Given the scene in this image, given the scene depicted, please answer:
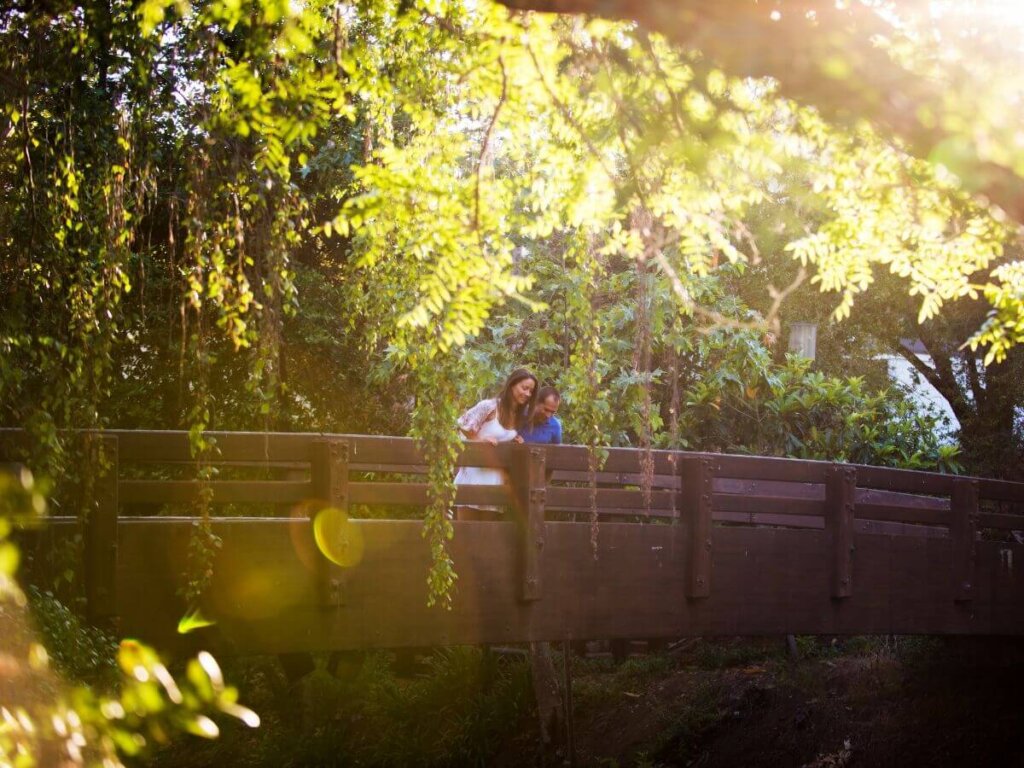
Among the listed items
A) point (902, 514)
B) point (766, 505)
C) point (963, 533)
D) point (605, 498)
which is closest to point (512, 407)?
point (605, 498)

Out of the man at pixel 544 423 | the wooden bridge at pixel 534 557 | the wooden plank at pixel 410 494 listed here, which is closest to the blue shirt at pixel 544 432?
the man at pixel 544 423

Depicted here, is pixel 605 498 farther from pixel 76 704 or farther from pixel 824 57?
pixel 76 704

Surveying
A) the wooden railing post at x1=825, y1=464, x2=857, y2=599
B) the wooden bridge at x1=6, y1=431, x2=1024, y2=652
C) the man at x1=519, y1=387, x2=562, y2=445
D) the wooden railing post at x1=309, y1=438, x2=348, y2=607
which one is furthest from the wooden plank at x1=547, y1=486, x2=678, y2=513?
the wooden railing post at x1=309, y1=438, x2=348, y2=607

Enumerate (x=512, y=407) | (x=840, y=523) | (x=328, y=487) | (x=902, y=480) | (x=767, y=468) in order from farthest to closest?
(x=902, y=480) → (x=840, y=523) → (x=767, y=468) → (x=512, y=407) → (x=328, y=487)

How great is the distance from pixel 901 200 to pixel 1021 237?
0.50 meters

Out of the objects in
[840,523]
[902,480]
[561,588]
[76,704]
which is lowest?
[561,588]

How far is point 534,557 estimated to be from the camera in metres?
7.39

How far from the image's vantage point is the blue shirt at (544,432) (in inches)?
311

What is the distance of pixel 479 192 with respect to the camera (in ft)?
15.8

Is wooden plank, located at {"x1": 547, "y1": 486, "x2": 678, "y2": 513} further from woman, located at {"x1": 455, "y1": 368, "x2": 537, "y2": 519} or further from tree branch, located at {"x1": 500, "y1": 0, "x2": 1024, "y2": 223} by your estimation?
tree branch, located at {"x1": 500, "y1": 0, "x2": 1024, "y2": 223}

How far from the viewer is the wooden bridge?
6320 millimetres

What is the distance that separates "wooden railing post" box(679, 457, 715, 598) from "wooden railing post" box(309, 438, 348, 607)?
7.85 feet

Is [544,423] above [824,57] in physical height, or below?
below

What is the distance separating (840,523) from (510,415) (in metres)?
2.51
